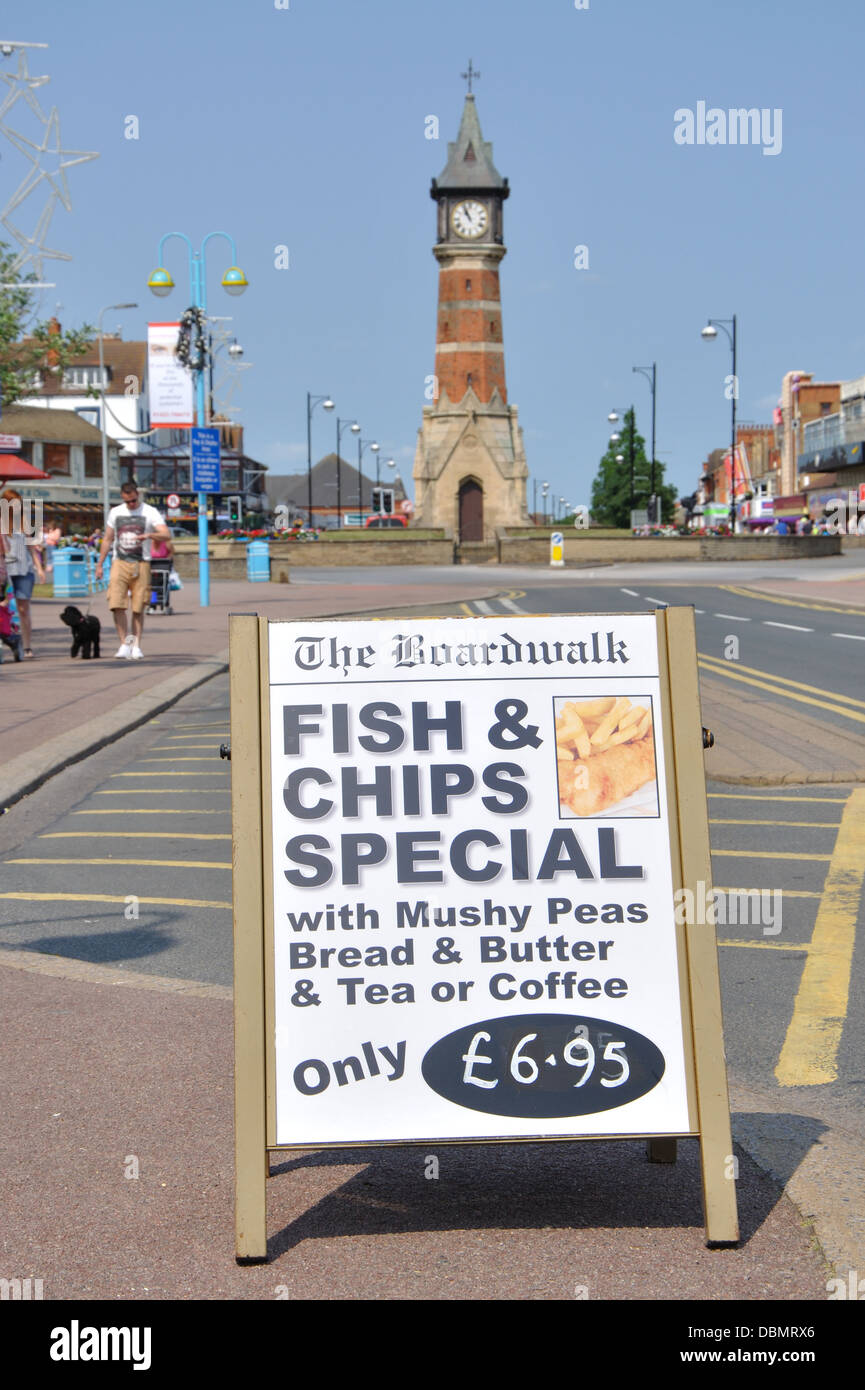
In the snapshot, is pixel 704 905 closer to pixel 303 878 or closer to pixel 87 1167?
pixel 303 878

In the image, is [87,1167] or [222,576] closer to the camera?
[87,1167]

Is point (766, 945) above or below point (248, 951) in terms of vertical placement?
below

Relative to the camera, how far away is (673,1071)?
3.43 m

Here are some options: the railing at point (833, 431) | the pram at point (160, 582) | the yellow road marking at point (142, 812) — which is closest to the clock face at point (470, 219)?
the railing at point (833, 431)

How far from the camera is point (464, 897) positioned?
3439 millimetres

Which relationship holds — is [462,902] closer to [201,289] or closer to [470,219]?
[201,289]

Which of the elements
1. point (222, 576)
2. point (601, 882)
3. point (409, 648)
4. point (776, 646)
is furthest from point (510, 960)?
point (222, 576)

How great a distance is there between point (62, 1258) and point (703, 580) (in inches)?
1672

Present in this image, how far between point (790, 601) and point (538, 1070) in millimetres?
31540

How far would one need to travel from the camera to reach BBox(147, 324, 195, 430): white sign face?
1900 inches

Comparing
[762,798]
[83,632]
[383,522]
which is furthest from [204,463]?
[383,522]

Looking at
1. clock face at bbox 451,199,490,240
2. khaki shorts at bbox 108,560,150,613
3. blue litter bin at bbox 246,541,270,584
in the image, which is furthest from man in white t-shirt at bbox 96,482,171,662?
clock face at bbox 451,199,490,240

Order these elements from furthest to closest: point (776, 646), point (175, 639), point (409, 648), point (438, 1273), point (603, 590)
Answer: point (603, 590), point (175, 639), point (776, 646), point (409, 648), point (438, 1273)

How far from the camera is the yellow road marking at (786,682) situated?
13.9 m
